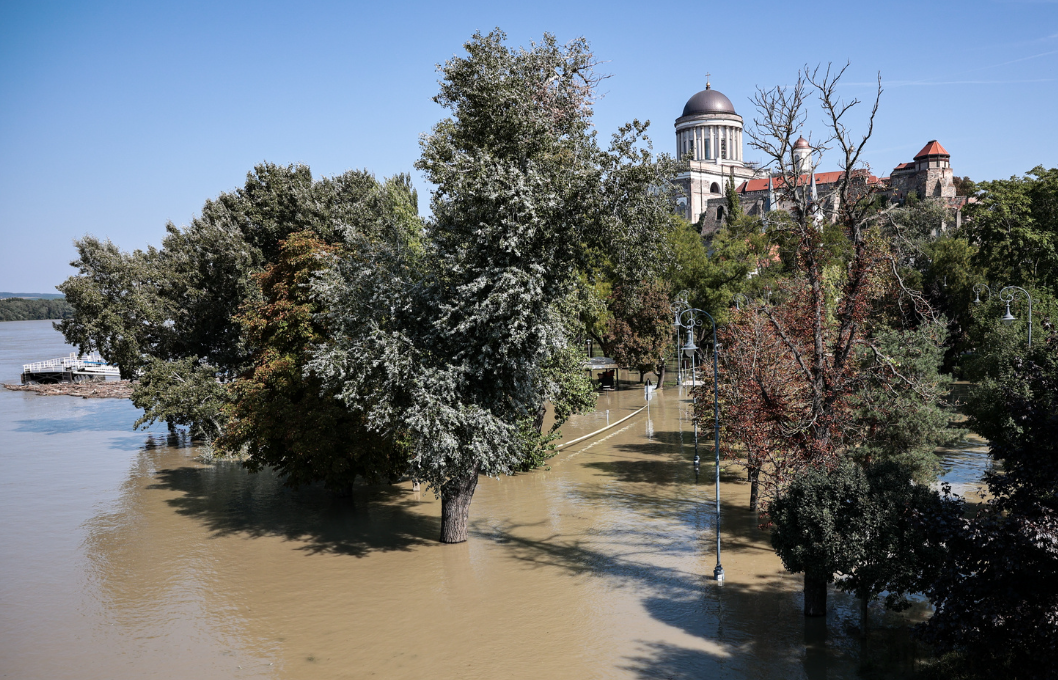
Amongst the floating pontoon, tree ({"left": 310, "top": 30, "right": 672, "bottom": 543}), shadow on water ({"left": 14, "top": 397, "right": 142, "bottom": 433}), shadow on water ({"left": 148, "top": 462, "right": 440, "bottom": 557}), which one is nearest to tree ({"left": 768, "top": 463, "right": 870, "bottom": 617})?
tree ({"left": 310, "top": 30, "right": 672, "bottom": 543})

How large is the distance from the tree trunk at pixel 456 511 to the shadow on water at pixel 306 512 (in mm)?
784

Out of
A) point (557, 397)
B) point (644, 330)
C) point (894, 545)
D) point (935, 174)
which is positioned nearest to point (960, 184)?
point (935, 174)

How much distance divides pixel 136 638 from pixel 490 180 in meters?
12.6

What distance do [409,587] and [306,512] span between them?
8.80 metres

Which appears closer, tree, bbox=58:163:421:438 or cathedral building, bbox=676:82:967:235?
tree, bbox=58:163:421:438

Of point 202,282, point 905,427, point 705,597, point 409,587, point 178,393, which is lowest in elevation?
point 409,587

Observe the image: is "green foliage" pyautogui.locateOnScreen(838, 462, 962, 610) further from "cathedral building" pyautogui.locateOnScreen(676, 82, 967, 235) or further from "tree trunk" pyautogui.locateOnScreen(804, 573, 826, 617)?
"cathedral building" pyautogui.locateOnScreen(676, 82, 967, 235)

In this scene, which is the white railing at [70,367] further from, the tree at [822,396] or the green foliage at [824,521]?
the green foliage at [824,521]

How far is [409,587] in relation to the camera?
60.3ft

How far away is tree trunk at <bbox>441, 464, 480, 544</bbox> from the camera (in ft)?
69.5

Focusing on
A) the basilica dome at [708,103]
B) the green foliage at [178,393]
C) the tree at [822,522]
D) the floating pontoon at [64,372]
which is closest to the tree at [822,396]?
the tree at [822,522]

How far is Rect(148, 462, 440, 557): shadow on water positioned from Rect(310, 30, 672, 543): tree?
3540 mm

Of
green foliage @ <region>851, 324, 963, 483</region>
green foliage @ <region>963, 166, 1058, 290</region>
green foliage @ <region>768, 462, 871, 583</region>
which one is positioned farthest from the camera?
green foliage @ <region>963, 166, 1058, 290</region>

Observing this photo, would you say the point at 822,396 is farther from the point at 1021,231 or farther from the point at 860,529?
the point at 1021,231
